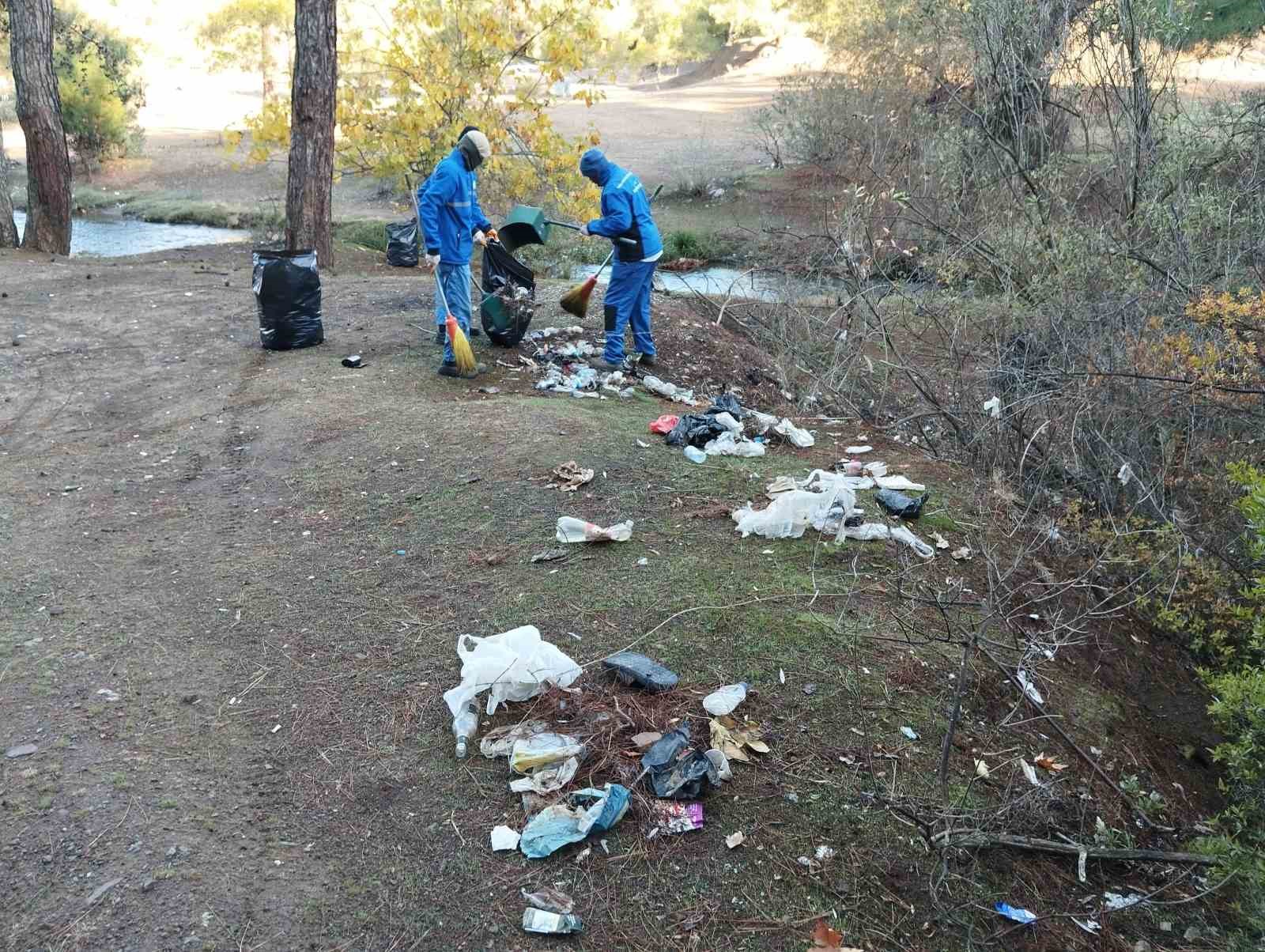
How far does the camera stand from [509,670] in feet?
11.8

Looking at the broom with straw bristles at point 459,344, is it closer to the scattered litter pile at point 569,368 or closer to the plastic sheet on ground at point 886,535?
the scattered litter pile at point 569,368

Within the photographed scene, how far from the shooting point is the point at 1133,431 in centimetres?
555

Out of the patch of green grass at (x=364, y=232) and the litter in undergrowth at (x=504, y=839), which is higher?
the patch of green grass at (x=364, y=232)

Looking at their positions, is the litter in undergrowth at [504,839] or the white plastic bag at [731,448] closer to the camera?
the litter in undergrowth at [504,839]

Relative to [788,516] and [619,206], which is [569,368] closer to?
[619,206]

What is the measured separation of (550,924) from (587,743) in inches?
28.4

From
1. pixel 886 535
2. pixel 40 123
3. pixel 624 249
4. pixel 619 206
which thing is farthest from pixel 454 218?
pixel 40 123

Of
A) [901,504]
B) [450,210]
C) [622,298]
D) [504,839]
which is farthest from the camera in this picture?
[622,298]

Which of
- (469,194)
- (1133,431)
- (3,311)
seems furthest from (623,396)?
(3,311)

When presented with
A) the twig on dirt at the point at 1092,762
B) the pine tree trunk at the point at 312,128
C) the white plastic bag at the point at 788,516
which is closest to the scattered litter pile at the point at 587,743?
the twig on dirt at the point at 1092,762

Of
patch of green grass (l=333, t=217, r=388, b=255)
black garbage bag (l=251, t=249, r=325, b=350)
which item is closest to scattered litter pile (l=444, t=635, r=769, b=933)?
black garbage bag (l=251, t=249, r=325, b=350)

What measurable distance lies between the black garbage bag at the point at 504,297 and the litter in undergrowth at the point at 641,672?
182 inches

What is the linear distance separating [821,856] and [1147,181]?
6822mm

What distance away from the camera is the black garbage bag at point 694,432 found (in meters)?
6.06
